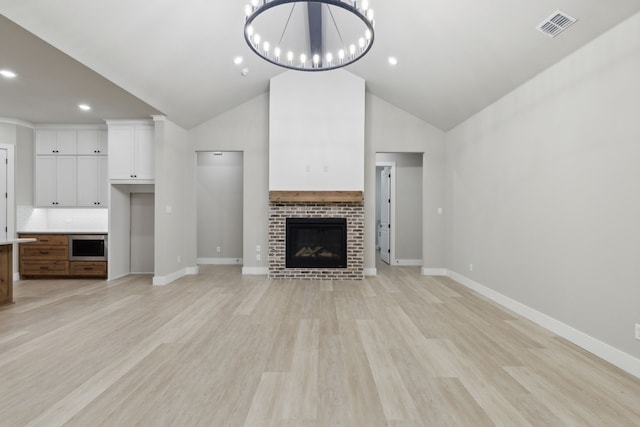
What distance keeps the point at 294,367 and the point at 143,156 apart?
4.79 m

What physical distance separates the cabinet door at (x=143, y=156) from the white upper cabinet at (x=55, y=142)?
4.51 feet

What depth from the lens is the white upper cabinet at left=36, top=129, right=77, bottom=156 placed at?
5.89 meters

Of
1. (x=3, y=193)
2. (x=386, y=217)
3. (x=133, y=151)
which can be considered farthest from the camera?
(x=386, y=217)

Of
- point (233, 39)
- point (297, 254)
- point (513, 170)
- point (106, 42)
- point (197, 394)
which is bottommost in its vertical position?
point (197, 394)

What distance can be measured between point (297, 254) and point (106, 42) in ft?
13.4

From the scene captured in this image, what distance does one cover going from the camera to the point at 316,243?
6.02 meters

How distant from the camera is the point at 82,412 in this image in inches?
76.4

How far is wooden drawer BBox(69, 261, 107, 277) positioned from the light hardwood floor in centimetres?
129

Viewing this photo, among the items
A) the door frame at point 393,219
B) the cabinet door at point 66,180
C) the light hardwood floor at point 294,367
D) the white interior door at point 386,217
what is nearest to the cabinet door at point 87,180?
the cabinet door at point 66,180

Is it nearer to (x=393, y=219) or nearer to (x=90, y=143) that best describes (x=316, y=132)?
(x=393, y=219)

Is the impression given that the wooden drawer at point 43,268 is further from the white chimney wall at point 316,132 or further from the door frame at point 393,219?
the door frame at point 393,219

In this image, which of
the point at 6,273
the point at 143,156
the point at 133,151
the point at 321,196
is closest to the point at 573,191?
the point at 321,196

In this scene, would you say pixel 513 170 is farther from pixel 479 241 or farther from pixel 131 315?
pixel 131 315

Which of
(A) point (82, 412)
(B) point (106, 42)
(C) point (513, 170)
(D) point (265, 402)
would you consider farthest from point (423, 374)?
(B) point (106, 42)
